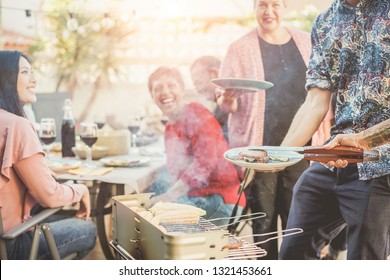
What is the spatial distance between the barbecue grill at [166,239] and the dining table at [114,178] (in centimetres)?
28

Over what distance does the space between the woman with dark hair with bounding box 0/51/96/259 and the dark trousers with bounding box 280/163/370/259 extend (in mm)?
1155

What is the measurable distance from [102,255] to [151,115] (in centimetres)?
88

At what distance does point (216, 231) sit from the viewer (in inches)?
88.7

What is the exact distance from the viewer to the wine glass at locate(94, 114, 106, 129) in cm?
313

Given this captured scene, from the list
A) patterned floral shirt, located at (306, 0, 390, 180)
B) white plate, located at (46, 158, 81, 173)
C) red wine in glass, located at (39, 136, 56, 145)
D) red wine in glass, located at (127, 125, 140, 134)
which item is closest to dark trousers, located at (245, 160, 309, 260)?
patterned floral shirt, located at (306, 0, 390, 180)

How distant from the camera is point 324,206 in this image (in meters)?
2.82

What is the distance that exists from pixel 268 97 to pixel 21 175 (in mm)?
1357

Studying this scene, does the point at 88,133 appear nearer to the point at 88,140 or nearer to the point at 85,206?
the point at 88,140

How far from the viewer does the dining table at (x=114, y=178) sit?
9.97ft

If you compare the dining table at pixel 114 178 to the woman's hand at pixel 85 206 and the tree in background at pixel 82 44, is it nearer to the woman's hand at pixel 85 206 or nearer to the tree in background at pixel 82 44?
the woman's hand at pixel 85 206

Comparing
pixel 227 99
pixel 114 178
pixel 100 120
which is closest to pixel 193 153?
pixel 227 99

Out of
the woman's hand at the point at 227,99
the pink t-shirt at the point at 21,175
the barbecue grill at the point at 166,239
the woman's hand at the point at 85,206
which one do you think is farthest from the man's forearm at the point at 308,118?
the pink t-shirt at the point at 21,175
